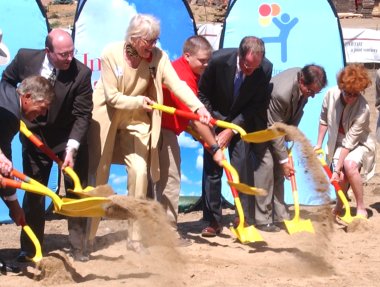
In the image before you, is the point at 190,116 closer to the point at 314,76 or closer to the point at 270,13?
the point at 314,76

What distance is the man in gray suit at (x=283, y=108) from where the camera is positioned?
6938 millimetres

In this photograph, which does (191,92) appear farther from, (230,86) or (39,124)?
(39,124)

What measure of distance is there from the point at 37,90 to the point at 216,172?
2.31 metres

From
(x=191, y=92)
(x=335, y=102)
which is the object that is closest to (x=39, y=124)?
(x=191, y=92)

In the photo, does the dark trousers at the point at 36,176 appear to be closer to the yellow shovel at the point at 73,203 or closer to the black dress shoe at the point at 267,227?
the yellow shovel at the point at 73,203

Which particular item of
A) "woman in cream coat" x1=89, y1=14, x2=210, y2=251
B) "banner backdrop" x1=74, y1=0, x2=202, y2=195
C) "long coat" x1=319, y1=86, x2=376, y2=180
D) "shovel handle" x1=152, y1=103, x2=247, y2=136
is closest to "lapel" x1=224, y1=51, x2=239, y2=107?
"woman in cream coat" x1=89, y1=14, x2=210, y2=251

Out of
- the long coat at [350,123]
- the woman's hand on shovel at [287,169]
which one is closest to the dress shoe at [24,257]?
the woman's hand on shovel at [287,169]

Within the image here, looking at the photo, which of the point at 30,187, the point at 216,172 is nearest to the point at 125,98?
the point at 30,187

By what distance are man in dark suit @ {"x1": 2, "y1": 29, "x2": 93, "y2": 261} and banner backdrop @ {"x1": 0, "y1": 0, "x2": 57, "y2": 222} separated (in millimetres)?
1367

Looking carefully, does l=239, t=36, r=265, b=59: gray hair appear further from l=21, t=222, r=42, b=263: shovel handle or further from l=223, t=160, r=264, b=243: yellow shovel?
l=21, t=222, r=42, b=263: shovel handle

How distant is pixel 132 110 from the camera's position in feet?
21.0

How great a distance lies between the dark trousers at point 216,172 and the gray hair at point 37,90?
2121 millimetres

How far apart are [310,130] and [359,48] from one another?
24.2ft

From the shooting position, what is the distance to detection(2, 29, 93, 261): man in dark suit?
5.98 meters
